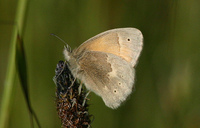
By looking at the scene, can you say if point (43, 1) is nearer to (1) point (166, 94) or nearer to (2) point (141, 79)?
(2) point (141, 79)

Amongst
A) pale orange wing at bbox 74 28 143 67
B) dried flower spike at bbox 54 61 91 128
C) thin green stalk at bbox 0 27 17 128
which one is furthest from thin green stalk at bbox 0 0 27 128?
pale orange wing at bbox 74 28 143 67

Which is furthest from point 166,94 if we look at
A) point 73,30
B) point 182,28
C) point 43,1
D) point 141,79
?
point 43,1

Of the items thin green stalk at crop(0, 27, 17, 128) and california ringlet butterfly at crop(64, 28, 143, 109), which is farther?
california ringlet butterfly at crop(64, 28, 143, 109)

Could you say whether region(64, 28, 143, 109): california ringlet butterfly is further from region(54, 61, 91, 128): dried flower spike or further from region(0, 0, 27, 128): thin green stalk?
region(0, 0, 27, 128): thin green stalk

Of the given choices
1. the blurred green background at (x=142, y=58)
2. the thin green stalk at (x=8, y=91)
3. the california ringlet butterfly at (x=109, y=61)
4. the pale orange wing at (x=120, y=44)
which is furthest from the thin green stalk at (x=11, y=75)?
the blurred green background at (x=142, y=58)

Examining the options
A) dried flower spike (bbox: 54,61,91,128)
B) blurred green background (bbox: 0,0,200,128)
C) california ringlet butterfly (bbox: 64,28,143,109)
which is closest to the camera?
dried flower spike (bbox: 54,61,91,128)

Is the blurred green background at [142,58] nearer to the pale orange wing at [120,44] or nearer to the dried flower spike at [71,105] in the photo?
the pale orange wing at [120,44]

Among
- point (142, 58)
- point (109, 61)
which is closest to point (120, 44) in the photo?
point (109, 61)
